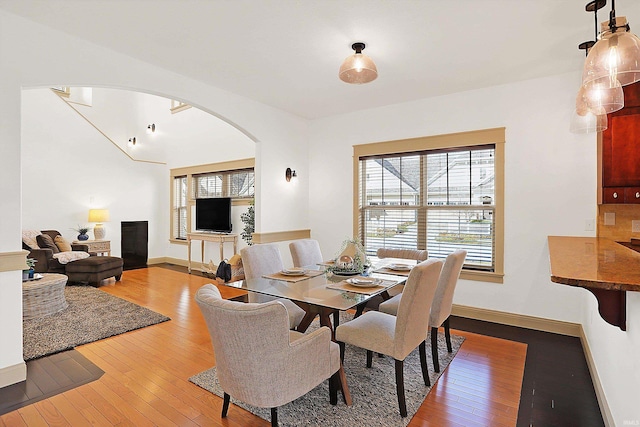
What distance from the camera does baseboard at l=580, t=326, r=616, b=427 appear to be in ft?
6.67

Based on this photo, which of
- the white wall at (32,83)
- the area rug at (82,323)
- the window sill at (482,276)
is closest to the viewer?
the white wall at (32,83)

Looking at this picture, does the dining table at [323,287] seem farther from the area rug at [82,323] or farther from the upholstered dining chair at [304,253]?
the area rug at [82,323]

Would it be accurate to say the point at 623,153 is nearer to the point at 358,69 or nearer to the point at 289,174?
the point at 358,69

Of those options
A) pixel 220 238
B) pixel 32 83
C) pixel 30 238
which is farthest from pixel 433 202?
pixel 30 238

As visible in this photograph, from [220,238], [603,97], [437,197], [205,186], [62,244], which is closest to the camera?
[603,97]

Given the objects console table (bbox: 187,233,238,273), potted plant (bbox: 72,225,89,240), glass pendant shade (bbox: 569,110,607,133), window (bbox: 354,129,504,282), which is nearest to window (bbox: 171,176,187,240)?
console table (bbox: 187,233,238,273)

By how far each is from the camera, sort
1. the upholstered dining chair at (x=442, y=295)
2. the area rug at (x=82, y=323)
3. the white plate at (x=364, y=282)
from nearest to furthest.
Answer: the white plate at (x=364, y=282) → the upholstered dining chair at (x=442, y=295) → the area rug at (x=82, y=323)

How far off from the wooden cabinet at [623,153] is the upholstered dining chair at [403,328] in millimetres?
2081

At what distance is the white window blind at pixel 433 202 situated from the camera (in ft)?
13.6

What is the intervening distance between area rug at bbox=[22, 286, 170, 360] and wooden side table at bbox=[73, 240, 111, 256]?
7.21 feet

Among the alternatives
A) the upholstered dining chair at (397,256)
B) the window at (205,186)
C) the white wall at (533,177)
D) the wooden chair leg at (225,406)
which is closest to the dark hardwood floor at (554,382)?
the white wall at (533,177)

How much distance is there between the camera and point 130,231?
306 inches

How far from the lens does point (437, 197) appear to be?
4441 millimetres

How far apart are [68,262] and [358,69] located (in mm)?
5980
